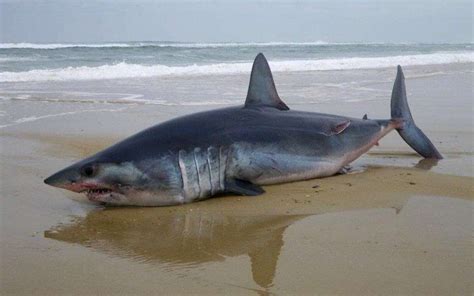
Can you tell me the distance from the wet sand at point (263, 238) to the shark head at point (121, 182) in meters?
0.09

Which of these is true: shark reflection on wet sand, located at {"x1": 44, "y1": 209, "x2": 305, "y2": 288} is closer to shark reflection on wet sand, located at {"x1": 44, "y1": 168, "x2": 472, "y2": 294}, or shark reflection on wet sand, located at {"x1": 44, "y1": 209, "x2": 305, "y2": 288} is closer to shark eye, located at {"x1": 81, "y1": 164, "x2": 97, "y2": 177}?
shark reflection on wet sand, located at {"x1": 44, "y1": 168, "x2": 472, "y2": 294}

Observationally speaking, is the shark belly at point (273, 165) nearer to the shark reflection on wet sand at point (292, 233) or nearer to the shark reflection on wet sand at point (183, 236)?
the shark reflection on wet sand at point (292, 233)

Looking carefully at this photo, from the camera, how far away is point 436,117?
7.90m

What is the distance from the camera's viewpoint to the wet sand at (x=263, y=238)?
2.60 metres

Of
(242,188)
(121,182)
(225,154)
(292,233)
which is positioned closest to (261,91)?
(225,154)

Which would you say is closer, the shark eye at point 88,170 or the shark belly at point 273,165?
the shark eye at point 88,170

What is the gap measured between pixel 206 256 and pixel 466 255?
130cm

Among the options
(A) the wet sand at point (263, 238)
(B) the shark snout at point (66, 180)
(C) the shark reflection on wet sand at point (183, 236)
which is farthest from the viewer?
(B) the shark snout at point (66, 180)

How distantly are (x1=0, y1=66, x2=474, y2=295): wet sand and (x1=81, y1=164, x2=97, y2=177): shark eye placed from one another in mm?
253

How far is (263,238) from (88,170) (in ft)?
4.30

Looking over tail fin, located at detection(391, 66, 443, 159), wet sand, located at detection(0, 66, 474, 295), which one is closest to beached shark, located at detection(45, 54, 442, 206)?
wet sand, located at detection(0, 66, 474, 295)

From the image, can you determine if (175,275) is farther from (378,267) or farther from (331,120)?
(331,120)

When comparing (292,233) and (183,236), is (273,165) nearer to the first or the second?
(292,233)

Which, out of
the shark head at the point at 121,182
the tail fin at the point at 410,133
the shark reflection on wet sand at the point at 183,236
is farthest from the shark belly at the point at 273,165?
the tail fin at the point at 410,133
